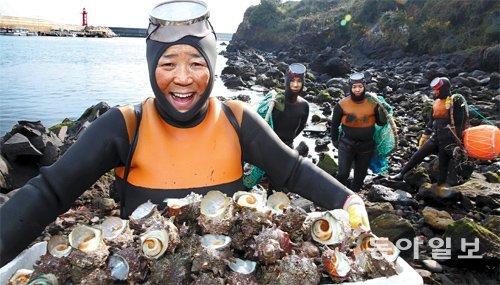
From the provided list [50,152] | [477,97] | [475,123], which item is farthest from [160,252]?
[477,97]

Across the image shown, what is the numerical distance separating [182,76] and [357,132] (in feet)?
18.2

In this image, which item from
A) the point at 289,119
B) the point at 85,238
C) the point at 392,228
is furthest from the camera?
the point at 289,119

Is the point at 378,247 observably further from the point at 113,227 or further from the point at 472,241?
the point at 472,241

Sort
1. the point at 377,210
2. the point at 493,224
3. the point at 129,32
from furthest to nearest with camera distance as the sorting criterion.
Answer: the point at 129,32
the point at 377,210
the point at 493,224

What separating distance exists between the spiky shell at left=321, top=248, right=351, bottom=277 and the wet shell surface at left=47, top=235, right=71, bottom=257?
4.33 feet

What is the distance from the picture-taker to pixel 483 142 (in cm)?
813

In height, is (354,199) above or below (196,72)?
below

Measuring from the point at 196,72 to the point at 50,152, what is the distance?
8.26 m

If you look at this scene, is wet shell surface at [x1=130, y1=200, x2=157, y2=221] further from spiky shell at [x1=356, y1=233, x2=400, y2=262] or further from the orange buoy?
the orange buoy

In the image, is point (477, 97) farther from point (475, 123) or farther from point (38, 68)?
point (38, 68)

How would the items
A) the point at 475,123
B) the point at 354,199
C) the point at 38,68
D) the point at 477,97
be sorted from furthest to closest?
the point at 38,68
the point at 477,97
the point at 475,123
the point at 354,199

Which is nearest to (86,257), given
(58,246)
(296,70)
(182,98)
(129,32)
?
(58,246)

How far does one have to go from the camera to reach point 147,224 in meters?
2.18

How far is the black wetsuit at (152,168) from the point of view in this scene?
2.51 metres
